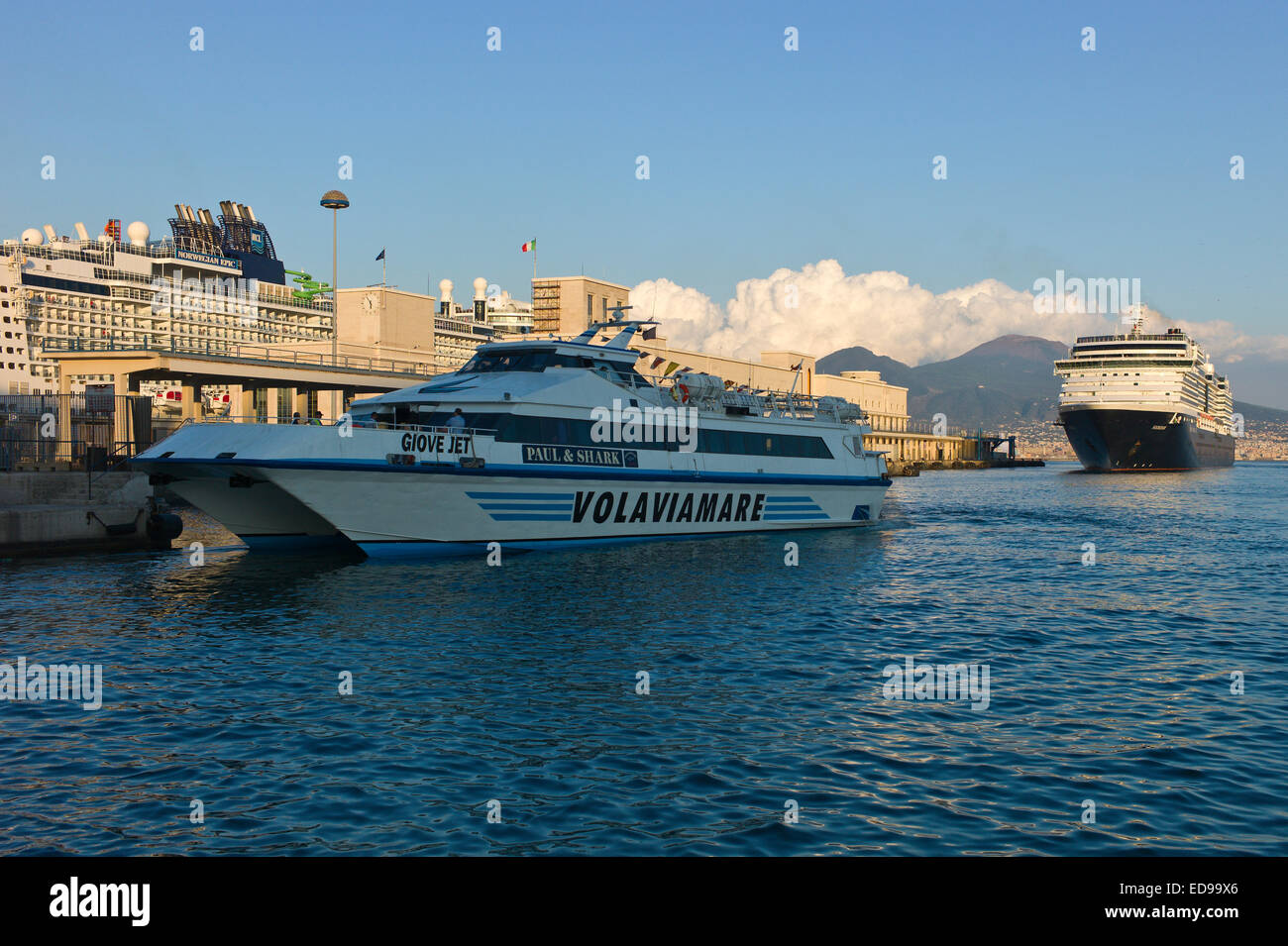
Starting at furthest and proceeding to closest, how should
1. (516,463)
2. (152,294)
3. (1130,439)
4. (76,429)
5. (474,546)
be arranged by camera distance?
(152,294)
(1130,439)
(76,429)
(516,463)
(474,546)

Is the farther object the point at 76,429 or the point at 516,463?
the point at 76,429

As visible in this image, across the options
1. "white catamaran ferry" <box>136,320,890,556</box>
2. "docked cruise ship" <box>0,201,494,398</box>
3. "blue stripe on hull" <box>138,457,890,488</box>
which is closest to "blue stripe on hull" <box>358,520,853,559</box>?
"white catamaran ferry" <box>136,320,890,556</box>

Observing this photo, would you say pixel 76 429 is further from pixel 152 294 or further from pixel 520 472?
pixel 152 294

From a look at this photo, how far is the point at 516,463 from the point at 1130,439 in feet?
295

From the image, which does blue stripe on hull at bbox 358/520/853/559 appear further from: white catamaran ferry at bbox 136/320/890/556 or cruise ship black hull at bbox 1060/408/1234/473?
cruise ship black hull at bbox 1060/408/1234/473

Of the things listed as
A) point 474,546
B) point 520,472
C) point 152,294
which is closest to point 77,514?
point 474,546

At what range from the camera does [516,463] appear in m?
26.5

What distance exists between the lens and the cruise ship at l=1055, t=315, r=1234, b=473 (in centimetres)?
9762

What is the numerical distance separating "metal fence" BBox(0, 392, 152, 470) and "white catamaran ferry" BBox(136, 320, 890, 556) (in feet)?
46.3

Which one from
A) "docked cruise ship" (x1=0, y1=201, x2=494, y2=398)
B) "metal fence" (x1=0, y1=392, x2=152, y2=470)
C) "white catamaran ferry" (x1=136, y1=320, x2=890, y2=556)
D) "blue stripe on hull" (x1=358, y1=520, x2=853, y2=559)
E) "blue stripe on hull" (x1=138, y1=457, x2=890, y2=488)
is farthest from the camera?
"docked cruise ship" (x1=0, y1=201, x2=494, y2=398)

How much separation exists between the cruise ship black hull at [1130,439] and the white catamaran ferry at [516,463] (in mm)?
75604

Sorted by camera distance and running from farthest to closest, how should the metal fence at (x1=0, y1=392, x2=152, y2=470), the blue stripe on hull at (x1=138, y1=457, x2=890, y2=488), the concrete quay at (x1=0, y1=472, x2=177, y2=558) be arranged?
the metal fence at (x1=0, y1=392, x2=152, y2=470)
the concrete quay at (x1=0, y1=472, x2=177, y2=558)
the blue stripe on hull at (x1=138, y1=457, x2=890, y2=488)

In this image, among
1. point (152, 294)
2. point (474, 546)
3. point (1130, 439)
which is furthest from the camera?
point (152, 294)
